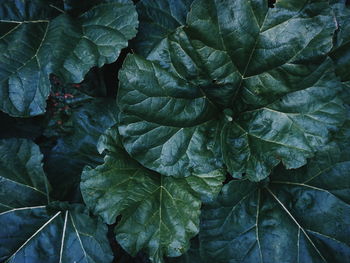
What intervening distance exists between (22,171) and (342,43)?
1198 mm

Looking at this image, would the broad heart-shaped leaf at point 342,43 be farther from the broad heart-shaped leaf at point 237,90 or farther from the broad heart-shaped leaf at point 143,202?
the broad heart-shaped leaf at point 143,202

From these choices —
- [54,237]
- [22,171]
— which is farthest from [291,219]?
[22,171]

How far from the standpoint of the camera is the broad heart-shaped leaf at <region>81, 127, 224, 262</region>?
3.99 feet

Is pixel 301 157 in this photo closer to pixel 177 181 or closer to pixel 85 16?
pixel 177 181

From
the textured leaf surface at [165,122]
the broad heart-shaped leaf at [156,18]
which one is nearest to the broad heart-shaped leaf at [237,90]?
the textured leaf surface at [165,122]

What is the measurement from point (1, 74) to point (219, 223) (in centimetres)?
85

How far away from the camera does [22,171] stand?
1489 millimetres

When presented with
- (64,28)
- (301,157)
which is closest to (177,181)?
(301,157)

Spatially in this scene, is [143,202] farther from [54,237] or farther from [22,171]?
[22,171]

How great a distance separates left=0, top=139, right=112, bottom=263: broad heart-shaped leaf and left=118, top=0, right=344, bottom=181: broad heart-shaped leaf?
0.37 metres

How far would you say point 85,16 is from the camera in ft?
→ 4.72

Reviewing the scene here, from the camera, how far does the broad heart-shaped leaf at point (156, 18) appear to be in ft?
4.70

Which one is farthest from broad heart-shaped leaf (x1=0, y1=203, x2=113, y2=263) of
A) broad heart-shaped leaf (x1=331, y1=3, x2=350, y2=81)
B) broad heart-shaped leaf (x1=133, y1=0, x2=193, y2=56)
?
broad heart-shaped leaf (x1=331, y1=3, x2=350, y2=81)

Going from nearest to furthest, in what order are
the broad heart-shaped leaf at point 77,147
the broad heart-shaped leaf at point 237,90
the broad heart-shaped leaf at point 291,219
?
the broad heart-shaped leaf at point 237,90 → the broad heart-shaped leaf at point 291,219 → the broad heart-shaped leaf at point 77,147
